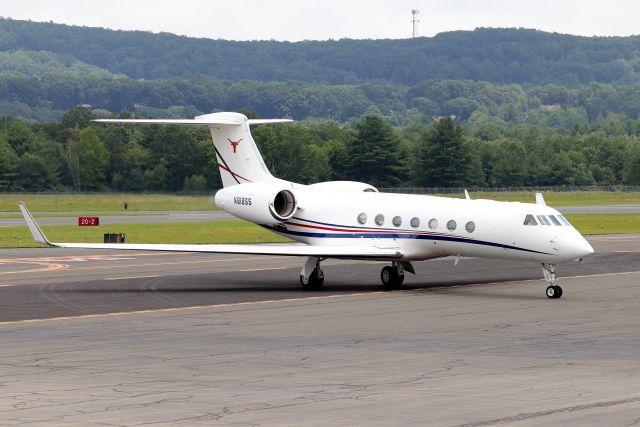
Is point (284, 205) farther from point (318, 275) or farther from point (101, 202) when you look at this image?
point (101, 202)

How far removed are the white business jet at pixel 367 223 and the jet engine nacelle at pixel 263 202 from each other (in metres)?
0.03

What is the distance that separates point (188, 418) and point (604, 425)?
521 cm

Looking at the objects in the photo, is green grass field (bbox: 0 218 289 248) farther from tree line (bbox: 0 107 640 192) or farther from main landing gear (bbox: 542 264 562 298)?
main landing gear (bbox: 542 264 562 298)

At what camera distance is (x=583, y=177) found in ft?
483

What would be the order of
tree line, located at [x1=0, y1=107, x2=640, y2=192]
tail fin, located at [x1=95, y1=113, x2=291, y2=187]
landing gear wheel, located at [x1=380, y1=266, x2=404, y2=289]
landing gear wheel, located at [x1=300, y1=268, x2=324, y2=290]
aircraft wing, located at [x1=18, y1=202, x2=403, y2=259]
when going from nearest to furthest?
aircraft wing, located at [x1=18, y1=202, x2=403, y2=259] < landing gear wheel, located at [x1=300, y1=268, x2=324, y2=290] < landing gear wheel, located at [x1=380, y1=266, x2=404, y2=289] < tail fin, located at [x1=95, y1=113, x2=291, y2=187] < tree line, located at [x1=0, y1=107, x2=640, y2=192]

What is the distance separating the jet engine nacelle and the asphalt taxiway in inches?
80.8

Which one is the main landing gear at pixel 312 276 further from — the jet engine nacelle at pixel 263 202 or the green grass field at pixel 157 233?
the green grass field at pixel 157 233

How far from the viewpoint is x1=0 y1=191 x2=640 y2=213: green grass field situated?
72.6 meters

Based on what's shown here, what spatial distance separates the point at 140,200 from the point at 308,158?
64.6 ft

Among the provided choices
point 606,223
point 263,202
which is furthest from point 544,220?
point 606,223

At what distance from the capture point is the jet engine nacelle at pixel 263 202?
36156 millimetres

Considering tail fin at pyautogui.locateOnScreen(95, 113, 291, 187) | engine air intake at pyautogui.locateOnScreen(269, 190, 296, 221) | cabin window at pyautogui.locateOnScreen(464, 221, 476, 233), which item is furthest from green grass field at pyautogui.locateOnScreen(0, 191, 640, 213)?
cabin window at pyautogui.locateOnScreen(464, 221, 476, 233)

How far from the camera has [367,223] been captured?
35.5 meters

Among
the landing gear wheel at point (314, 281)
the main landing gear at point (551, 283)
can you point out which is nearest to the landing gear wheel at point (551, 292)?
the main landing gear at point (551, 283)
